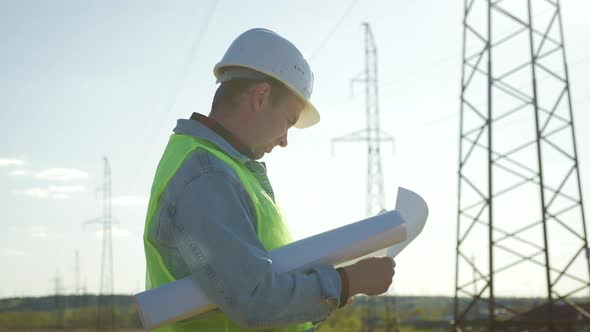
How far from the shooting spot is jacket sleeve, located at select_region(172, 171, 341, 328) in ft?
7.50

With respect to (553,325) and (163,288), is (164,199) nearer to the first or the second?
(163,288)

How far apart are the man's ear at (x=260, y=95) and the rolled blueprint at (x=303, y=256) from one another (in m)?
0.45

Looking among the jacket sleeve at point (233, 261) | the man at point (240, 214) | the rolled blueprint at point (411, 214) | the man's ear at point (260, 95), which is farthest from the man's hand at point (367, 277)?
the man's ear at point (260, 95)

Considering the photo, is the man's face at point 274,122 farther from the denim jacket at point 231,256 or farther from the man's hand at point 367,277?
the man's hand at point 367,277

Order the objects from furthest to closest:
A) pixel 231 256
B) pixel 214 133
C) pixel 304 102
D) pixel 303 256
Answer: pixel 304 102 → pixel 214 133 → pixel 303 256 → pixel 231 256

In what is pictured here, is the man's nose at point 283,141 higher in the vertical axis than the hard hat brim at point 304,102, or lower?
lower

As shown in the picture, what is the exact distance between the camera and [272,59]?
282cm

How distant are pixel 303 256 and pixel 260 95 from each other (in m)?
0.55

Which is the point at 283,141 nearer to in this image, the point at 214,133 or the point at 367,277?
the point at 214,133

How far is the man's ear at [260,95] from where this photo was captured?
2711 millimetres

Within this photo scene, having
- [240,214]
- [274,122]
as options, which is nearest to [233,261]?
[240,214]

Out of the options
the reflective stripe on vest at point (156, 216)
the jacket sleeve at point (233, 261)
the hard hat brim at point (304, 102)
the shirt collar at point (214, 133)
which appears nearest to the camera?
the jacket sleeve at point (233, 261)

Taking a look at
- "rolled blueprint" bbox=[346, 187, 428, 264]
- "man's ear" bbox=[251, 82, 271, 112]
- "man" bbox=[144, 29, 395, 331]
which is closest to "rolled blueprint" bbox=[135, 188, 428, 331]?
"man" bbox=[144, 29, 395, 331]

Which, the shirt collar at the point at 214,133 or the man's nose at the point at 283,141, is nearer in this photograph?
the shirt collar at the point at 214,133
